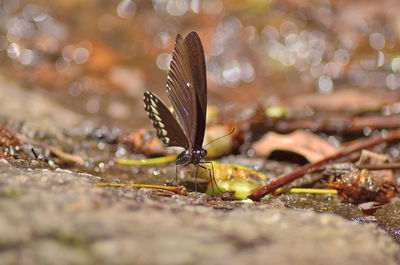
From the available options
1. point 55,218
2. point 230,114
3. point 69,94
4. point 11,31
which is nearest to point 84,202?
point 55,218

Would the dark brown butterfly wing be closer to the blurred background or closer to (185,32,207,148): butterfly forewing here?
(185,32,207,148): butterfly forewing

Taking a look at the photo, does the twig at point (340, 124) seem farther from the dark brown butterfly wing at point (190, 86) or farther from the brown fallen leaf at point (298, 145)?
the dark brown butterfly wing at point (190, 86)

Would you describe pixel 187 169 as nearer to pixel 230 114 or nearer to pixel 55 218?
pixel 230 114

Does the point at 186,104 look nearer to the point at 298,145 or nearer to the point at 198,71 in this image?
the point at 198,71

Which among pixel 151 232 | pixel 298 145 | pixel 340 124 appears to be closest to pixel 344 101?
pixel 340 124

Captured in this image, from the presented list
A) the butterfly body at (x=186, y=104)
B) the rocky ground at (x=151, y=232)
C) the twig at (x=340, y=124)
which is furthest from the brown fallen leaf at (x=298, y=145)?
the rocky ground at (x=151, y=232)

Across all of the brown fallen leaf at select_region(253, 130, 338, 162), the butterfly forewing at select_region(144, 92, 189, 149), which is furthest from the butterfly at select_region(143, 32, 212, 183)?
the brown fallen leaf at select_region(253, 130, 338, 162)
